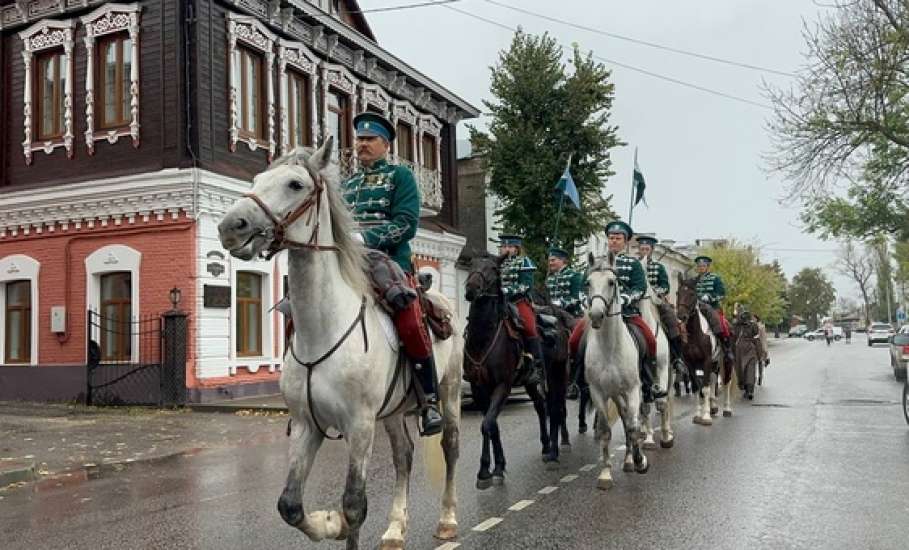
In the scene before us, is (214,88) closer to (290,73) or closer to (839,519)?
(290,73)

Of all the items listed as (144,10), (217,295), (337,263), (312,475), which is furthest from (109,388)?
(337,263)

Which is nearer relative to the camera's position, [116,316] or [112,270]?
[112,270]

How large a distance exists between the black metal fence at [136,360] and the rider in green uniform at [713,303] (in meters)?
11.0

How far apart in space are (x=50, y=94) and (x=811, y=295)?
137 metres

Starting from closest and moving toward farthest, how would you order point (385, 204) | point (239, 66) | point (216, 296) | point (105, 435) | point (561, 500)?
point (385, 204), point (561, 500), point (105, 435), point (216, 296), point (239, 66)

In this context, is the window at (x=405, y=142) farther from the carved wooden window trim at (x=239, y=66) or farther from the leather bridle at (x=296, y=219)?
the leather bridle at (x=296, y=219)

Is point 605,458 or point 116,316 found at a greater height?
point 116,316

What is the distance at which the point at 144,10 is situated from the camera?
1856cm

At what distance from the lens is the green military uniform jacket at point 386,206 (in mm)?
5660

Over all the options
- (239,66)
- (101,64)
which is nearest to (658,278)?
(239,66)

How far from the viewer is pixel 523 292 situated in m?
9.88

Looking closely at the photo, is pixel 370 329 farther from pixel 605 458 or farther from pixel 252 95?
pixel 252 95

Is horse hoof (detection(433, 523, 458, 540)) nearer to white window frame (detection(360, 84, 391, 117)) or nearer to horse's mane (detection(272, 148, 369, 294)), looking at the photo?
→ horse's mane (detection(272, 148, 369, 294))

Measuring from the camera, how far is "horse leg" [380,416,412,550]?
544 cm
